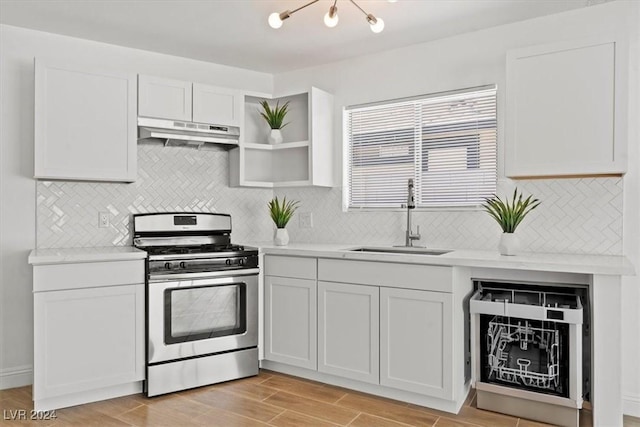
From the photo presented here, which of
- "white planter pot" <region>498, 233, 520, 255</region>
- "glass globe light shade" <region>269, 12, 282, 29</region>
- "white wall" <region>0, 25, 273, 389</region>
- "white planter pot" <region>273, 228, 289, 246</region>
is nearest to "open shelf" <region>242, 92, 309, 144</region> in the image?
"white planter pot" <region>273, 228, 289, 246</region>

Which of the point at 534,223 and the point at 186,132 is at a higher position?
the point at 186,132

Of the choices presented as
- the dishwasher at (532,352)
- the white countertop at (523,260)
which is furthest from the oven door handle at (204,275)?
the dishwasher at (532,352)

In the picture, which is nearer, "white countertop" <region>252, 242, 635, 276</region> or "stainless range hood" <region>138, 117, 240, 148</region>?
"white countertop" <region>252, 242, 635, 276</region>

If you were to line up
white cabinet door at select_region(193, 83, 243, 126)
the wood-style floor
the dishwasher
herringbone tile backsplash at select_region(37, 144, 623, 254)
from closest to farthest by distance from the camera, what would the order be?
the dishwasher, the wood-style floor, herringbone tile backsplash at select_region(37, 144, 623, 254), white cabinet door at select_region(193, 83, 243, 126)

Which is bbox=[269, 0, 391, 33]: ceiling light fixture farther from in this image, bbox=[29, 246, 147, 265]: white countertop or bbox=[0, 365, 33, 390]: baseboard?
bbox=[0, 365, 33, 390]: baseboard

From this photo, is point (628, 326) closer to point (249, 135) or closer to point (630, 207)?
point (630, 207)

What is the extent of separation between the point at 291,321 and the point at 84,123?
1963 millimetres

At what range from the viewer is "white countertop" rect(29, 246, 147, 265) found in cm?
272

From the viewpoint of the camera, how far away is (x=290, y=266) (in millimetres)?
3363

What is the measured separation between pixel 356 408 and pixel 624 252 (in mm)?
1858

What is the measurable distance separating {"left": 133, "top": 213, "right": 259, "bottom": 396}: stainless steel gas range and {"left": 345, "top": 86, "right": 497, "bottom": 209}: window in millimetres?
1134

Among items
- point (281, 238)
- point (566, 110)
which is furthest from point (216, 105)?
point (566, 110)

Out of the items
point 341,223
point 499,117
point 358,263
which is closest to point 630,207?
point 499,117

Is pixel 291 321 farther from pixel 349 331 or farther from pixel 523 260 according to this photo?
pixel 523 260
